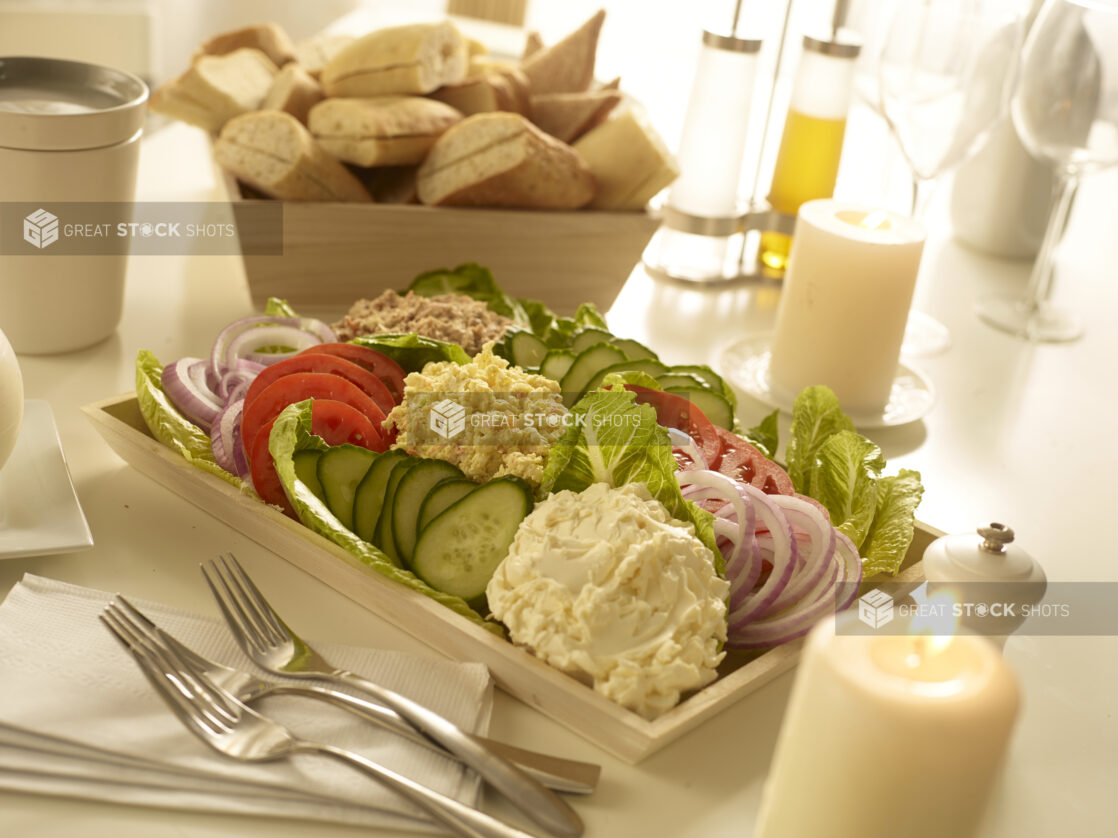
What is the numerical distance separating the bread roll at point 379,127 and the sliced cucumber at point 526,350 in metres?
0.43

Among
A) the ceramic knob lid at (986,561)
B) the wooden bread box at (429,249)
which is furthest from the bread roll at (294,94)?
the ceramic knob lid at (986,561)

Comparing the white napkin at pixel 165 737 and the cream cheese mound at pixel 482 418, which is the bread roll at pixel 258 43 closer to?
the cream cheese mound at pixel 482 418

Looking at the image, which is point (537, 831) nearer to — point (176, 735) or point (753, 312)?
point (176, 735)

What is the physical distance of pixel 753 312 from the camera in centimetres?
179

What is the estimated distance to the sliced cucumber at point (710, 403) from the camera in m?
1.18

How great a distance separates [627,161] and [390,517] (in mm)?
817

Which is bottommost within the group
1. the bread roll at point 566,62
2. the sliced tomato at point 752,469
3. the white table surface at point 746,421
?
the white table surface at point 746,421

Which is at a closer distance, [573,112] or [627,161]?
[627,161]

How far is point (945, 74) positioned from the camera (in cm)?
161

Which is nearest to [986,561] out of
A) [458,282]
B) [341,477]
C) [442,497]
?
[442,497]

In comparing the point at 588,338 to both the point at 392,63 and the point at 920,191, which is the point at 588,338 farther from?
the point at 920,191

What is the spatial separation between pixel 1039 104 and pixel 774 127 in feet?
3.74

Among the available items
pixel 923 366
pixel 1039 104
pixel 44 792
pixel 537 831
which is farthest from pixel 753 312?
pixel 44 792

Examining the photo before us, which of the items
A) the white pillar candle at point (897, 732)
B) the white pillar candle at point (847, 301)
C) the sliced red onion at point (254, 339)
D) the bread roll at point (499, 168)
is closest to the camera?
the white pillar candle at point (897, 732)
